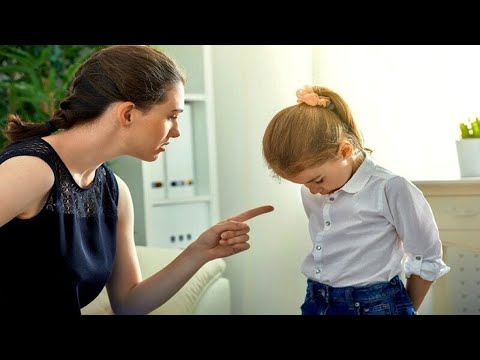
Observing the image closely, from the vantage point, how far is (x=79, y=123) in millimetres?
1635

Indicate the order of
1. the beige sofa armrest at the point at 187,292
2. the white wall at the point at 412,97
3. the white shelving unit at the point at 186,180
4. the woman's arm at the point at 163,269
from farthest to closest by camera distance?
1. the white shelving unit at the point at 186,180
2. the white wall at the point at 412,97
3. the beige sofa armrest at the point at 187,292
4. the woman's arm at the point at 163,269

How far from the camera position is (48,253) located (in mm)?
1605

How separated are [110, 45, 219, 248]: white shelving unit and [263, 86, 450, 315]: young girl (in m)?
1.83

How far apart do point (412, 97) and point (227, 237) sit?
1616mm

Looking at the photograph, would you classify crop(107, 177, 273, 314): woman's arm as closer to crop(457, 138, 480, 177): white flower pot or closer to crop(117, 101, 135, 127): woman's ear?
crop(117, 101, 135, 127): woman's ear

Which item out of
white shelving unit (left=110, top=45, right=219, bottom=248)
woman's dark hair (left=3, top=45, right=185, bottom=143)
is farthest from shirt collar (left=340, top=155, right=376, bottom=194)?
white shelving unit (left=110, top=45, right=219, bottom=248)

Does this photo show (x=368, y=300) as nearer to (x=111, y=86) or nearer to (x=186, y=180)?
(x=111, y=86)

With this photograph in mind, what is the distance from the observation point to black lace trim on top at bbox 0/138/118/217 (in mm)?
1569

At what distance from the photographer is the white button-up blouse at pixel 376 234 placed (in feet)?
5.56

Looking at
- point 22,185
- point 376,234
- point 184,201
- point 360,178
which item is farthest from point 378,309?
point 184,201

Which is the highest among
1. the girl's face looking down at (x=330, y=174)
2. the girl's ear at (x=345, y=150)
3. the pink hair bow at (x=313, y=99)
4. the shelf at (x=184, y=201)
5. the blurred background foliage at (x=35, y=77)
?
the blurred background foliage at (x=35, y=77)

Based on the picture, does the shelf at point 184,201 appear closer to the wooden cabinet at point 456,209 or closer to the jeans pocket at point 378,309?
the wooden cabinet at point 456,209

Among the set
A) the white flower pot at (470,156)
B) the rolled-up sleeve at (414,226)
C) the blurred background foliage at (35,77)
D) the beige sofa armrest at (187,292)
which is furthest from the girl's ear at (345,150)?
the blurred background foliage at (35,77)
